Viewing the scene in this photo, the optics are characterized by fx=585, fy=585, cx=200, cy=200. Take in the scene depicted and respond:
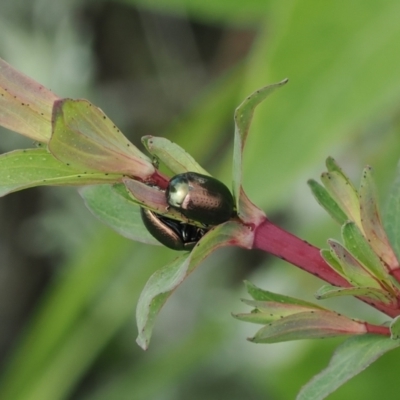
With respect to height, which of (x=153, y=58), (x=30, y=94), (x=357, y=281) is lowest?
(x=357, y=281)

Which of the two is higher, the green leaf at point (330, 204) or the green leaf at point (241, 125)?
the green leaf at point (241, 125)

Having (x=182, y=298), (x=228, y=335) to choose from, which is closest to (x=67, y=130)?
(x=228, y=335)

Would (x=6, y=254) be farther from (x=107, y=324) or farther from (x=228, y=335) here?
(x=228, y=335)

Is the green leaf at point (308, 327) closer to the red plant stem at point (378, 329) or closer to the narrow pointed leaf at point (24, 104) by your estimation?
the red plant stem at point (378, 329)

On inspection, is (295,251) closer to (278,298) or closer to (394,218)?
(278,298)

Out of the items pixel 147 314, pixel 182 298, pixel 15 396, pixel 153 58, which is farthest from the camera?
pixel 153 58

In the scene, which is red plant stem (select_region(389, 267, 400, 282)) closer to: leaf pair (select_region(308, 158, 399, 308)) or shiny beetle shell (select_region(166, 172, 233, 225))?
leaf pair (select_region(308, 158, 399, 308))

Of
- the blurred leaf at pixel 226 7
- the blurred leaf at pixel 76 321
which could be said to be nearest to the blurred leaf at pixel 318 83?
the blurred leaf at pixel 226 7

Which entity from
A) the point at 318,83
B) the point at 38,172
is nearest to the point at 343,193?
the point at 38,172
